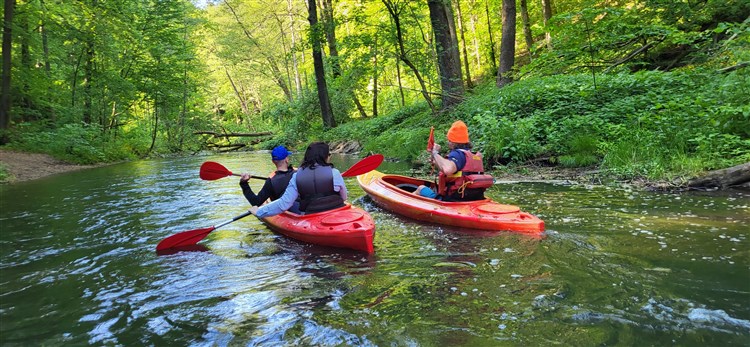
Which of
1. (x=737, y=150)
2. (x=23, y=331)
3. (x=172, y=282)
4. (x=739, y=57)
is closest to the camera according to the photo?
(x=23, y=331)

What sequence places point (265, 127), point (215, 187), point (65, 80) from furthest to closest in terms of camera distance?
1. point (265, 127)
2. point (65, 80)
3. point (215, 187)

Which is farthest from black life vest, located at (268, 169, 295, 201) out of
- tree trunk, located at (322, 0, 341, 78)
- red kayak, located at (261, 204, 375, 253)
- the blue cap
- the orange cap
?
tree trunk, located at (322, 0, 341, 78)

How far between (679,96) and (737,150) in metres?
1.94

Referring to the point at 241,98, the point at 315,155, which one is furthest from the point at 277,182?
the point at 241,98

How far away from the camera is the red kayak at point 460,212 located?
4391 millimetres

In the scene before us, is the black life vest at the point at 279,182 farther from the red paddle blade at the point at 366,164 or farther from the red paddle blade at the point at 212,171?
the red paddle blade at the point at 212,171

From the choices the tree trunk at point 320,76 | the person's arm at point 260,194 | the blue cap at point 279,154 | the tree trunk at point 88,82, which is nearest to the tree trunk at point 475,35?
the tree trunk at point 320,76

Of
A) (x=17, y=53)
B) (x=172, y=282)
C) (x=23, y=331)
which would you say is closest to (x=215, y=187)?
(x=172, y=282)

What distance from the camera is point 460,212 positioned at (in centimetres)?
486

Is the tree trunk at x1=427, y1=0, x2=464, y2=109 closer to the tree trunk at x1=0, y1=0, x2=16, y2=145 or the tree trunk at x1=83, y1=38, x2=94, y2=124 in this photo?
the tree trunk at x1=0, y1=0, x2=16, y2=145

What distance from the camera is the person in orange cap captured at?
5008mm

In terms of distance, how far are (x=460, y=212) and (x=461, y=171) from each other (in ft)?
1.75

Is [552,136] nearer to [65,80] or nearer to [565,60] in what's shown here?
[565,60]

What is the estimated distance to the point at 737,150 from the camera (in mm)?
5637
